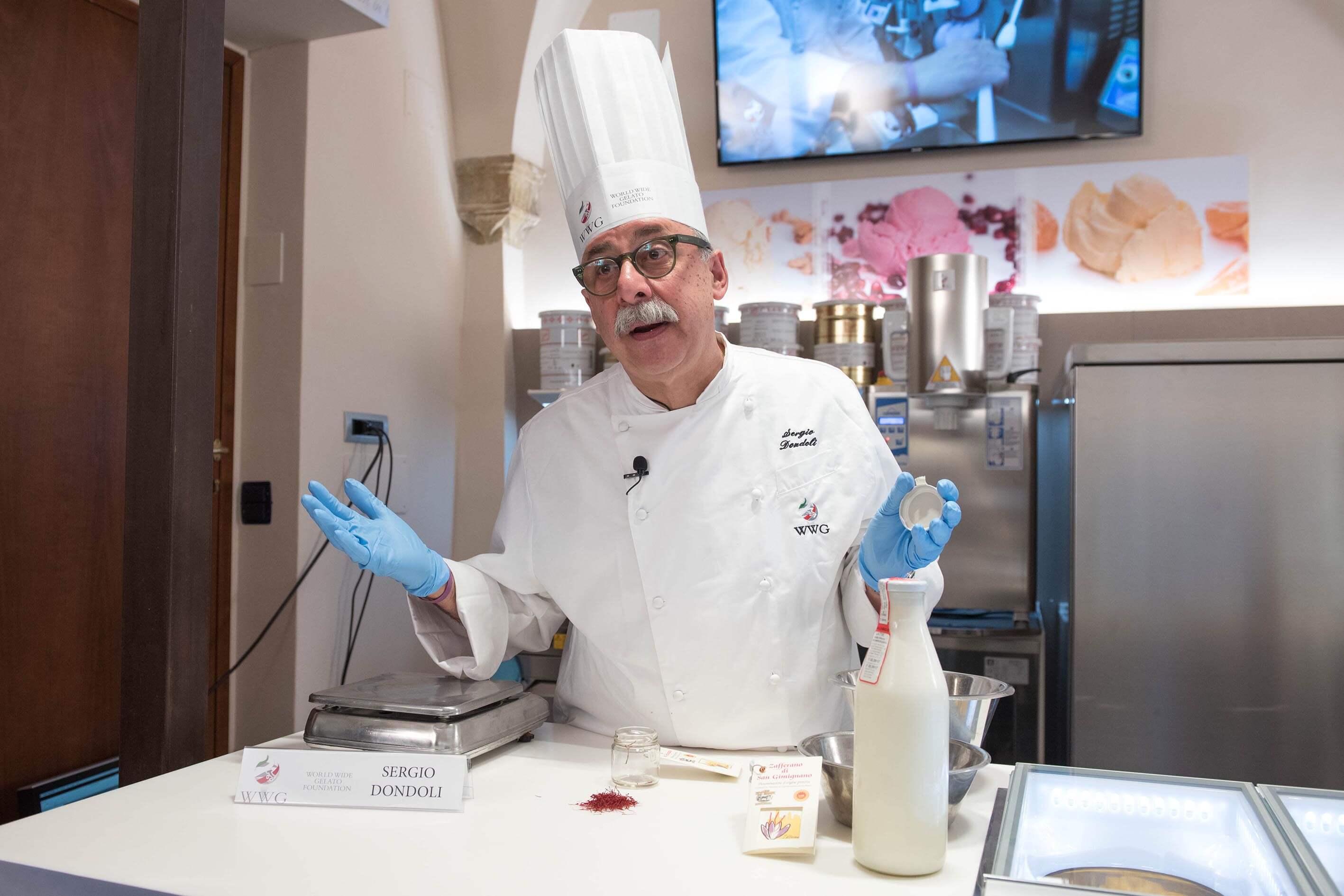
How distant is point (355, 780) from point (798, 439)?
831 mm

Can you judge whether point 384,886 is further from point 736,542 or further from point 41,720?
point 41,720

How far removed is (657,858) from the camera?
96 centimetres

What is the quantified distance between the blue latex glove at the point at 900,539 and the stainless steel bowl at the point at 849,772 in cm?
24

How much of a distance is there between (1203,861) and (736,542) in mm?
780

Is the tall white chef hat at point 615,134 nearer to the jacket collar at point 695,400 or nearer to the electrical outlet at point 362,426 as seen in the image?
the jacket collar at point 695,400

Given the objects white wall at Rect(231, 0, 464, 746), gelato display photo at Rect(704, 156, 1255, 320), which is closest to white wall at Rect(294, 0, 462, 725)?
white wall at Rect(231, 0, 464, 746)

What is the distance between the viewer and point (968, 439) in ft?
10.1

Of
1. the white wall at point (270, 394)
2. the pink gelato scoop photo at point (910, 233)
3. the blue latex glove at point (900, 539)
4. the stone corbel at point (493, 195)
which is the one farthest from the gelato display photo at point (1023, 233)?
the blue latex glove at point (900, 539)

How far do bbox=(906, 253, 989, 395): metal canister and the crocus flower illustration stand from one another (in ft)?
6.57

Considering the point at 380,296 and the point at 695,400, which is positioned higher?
the point at 380,296

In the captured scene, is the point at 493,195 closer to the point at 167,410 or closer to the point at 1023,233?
the point at 1023,233

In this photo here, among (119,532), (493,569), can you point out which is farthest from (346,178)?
(493,569)

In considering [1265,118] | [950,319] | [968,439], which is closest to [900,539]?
[950,319]

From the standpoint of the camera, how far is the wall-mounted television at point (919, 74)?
302cm
